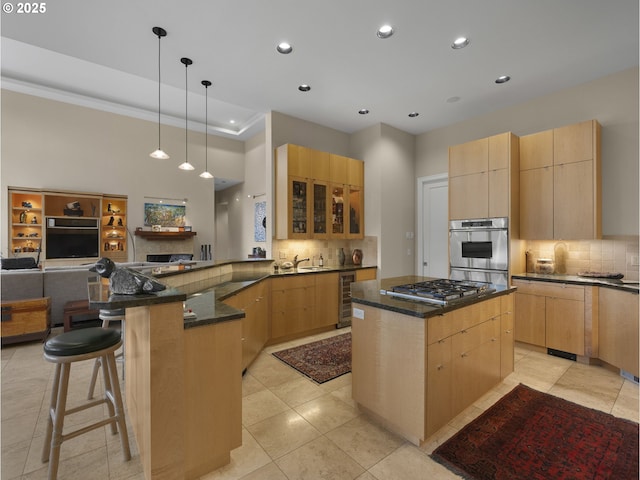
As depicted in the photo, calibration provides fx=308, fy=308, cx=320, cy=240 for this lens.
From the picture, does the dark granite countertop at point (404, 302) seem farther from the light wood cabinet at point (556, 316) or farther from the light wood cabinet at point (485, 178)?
the light wood cabinet at point (485, 178)

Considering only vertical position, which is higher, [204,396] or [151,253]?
[151,253]

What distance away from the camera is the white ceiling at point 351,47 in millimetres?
2514

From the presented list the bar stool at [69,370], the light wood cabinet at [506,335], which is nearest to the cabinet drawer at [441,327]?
the light wood cabinet at [506,335]

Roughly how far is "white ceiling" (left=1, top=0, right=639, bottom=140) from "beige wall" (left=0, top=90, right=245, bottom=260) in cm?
153

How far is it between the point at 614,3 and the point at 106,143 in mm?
7986

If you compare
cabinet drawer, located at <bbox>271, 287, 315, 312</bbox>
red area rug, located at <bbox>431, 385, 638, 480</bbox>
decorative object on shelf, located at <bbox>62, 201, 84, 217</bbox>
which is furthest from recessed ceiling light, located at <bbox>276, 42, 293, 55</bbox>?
decorative object on shelf, located at <bbox>62, 201, 84, 217</bbox>

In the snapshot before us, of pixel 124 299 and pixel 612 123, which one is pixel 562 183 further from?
pixel 124 299

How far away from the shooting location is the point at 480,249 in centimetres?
403

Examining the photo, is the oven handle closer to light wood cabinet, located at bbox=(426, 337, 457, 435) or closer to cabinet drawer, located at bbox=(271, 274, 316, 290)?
cabinet drawer, located at bbox=(271, 274, 316, 290)

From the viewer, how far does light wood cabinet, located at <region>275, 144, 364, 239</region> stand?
14.5 ft

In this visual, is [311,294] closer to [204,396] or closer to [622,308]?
[204,396]

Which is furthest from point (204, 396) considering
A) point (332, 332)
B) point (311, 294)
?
point (332, 332)

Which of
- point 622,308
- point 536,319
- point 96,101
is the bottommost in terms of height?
point 536,319

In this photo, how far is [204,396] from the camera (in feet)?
5.55
